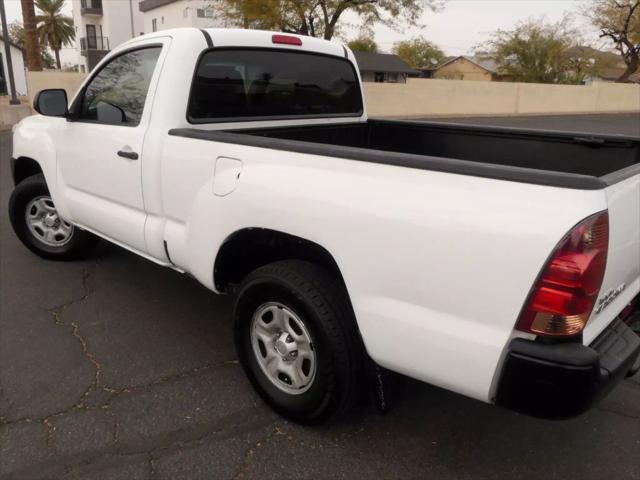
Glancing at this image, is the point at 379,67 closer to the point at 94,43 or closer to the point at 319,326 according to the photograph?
the point at 94,43

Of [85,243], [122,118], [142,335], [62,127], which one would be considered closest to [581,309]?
[142,335]

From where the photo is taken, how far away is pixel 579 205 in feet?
5.36

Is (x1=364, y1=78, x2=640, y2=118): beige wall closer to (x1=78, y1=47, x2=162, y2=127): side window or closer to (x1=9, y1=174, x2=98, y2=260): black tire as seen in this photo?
(x1=9, y1=174, x2=98, y2=260): black tire

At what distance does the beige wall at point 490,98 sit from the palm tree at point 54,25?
43.8m

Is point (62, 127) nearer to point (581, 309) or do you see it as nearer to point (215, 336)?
point (215, 336)

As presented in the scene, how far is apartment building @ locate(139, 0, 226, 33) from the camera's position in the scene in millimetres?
44469

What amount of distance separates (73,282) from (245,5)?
21.2m

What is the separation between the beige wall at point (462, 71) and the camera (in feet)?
235

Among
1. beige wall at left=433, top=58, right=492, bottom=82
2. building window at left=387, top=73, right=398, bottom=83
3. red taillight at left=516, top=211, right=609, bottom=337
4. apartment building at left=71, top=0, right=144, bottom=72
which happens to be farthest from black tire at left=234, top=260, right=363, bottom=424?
beige wall at left=433, top=58, right=492, bottom=82

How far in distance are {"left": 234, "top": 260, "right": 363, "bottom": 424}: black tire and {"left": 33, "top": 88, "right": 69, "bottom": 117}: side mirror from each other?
2115 mm

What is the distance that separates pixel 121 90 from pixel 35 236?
6.00 feet

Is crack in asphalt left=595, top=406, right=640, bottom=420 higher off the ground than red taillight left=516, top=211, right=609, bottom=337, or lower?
lower

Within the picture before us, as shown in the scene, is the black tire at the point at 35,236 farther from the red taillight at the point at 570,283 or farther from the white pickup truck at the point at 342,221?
the red taillight at the point at 570,283

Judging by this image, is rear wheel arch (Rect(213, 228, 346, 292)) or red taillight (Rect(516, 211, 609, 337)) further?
rear wheel arch (Rect(213, 228, 346, 292))
